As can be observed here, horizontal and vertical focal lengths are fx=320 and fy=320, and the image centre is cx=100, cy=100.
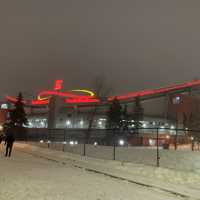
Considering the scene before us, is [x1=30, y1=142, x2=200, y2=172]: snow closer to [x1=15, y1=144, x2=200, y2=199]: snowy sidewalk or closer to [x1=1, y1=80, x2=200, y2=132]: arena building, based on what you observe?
[x1=15, y1=144, x2=200, y2=199]: snowy sidewalk

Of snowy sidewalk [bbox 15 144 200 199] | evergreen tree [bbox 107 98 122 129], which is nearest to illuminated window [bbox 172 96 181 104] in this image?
evergreen tree [bbox 107 98 122 129]

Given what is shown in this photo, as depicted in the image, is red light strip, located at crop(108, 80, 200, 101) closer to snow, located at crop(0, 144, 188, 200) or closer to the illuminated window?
the illuminated window

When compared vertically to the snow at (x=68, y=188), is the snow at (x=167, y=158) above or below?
above

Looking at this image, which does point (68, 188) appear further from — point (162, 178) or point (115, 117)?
point (115, 117)

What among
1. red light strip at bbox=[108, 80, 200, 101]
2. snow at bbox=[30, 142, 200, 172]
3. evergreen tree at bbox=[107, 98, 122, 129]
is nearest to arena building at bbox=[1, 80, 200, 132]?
red light strip at bbox=[108, 80, 200, 101]

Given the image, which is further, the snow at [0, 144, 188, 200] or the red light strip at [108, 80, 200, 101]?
the red light strip at [108, 80, 200, 101]

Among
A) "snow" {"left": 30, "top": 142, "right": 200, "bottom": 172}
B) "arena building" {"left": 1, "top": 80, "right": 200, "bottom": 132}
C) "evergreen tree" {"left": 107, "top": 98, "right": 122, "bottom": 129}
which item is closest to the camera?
"snow" {"left": 30, "top": 142, "right": 200, "bottom": 172}

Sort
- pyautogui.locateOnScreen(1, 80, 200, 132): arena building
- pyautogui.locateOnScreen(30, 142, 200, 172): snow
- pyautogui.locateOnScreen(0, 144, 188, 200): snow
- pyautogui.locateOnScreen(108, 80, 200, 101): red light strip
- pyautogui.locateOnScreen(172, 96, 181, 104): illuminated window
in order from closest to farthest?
pyautogui.locateOnScreen(0, 144, 188, 200): snow
pyautogui.locateOnScreen(30, 142, 200, 172): snow
pyautogui.locateOnScreen(1, 80, 200, 132): arena building
pyautogui.locateOnScreen(172, 96, 181, 104): illuminated window
pyautogui.locateOnScreen(108, 80, 200, 101): red light strip

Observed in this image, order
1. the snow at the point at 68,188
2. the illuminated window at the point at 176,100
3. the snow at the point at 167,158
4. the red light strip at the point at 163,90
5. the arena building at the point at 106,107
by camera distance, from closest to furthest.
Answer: the snow at the point at 68,188 → the snow at the point at 167,158 → the arena building at the point at 106,107 → the illuminated window at the point at 176,100 → the red light strip at the point at 163,90

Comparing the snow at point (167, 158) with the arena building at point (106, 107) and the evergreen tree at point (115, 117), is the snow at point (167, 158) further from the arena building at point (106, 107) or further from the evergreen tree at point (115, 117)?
the arena building at point (106, 107)

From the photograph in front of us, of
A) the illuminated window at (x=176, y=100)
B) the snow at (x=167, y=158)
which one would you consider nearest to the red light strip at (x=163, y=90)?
the illuminated window at (x=176, y=100)

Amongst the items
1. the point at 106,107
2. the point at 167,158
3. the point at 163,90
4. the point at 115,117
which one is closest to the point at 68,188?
the point at 167,158

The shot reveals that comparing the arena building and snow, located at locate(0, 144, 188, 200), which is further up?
the arena building

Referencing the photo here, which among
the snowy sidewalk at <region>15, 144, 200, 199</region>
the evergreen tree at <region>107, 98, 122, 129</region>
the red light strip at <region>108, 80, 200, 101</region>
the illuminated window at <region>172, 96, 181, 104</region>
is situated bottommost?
the snowy sidewalk at <region>15, 144, 200, 199</region>
